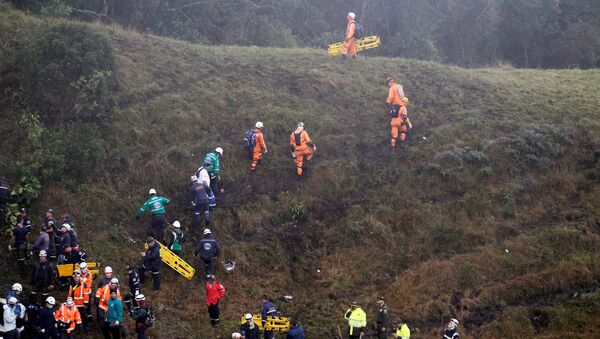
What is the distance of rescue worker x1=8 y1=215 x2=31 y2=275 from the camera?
55.9ft

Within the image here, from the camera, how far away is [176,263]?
18.6 meters

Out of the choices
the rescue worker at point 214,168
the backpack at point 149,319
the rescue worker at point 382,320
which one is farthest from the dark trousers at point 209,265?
the rescue worker at point 382,320

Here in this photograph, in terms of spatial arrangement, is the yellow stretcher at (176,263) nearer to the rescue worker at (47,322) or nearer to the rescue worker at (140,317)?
the rescue worker at (140,317)

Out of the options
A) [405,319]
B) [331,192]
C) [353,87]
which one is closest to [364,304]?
[405,319]

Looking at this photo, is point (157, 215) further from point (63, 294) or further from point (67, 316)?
point (67, 316)

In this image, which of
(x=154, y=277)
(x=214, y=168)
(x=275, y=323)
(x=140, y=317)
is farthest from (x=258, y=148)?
(x=140, y=317)

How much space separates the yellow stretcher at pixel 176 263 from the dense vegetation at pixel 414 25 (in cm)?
2255

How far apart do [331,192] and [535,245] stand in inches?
301

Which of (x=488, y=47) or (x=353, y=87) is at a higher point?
(x=488, y=47)

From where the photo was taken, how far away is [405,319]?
18.6 m

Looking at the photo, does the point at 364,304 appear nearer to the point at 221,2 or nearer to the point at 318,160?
the point at 318,160

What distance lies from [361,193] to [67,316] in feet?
40.5

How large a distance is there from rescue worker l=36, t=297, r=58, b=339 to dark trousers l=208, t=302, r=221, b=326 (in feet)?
13.6

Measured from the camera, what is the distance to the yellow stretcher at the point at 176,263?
18.5m
